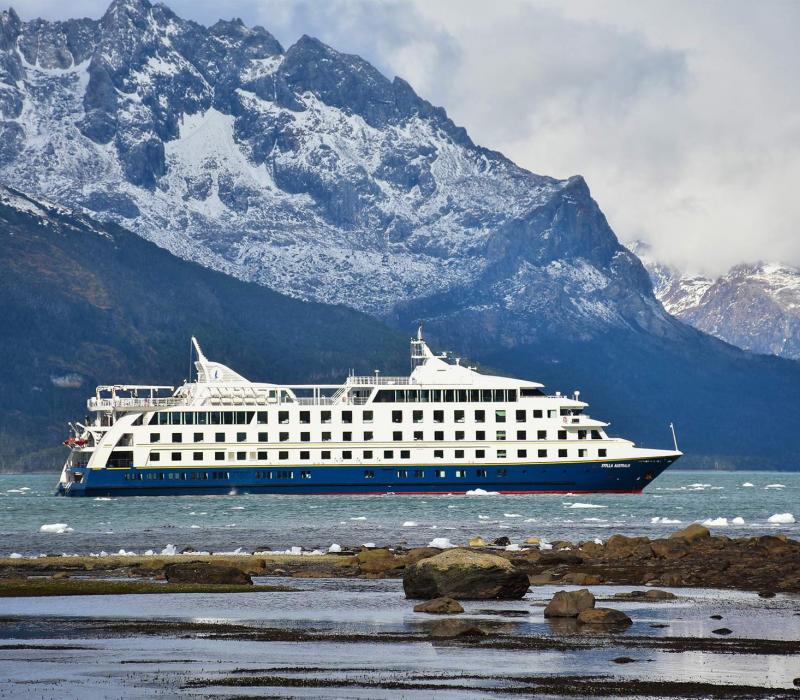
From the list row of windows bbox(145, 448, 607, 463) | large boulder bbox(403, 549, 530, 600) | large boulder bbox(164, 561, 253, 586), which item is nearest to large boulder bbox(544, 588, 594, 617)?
large boulder bbox(403, 549, 530, 600)

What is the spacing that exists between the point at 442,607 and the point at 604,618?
4.27 meters

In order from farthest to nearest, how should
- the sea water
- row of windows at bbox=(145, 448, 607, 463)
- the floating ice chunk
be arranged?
row of windows at bbox=(145, 448, 607, 463), the floating ice chunk, the sea water

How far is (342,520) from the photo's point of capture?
263ft

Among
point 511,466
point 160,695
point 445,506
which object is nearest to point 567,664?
point 160,695

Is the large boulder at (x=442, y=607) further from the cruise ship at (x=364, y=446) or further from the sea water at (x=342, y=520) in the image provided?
the cruise ship at (x=364, y=446)

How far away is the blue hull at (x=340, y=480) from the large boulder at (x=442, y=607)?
2733 inches

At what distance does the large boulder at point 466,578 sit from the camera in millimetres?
39844

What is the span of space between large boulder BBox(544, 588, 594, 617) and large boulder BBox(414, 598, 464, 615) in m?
2.14

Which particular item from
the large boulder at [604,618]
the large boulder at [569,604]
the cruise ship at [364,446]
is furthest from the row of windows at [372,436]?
the large boulder at [604,618]

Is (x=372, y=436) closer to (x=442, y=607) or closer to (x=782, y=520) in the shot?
(x=782, y=520)

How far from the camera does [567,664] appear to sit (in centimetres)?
2991

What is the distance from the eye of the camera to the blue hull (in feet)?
350

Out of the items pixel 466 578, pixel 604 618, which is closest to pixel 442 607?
pixel 466 578

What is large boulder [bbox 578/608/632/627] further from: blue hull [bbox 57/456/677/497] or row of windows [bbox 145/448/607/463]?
row of windows [bbox 145/448/607/463]
